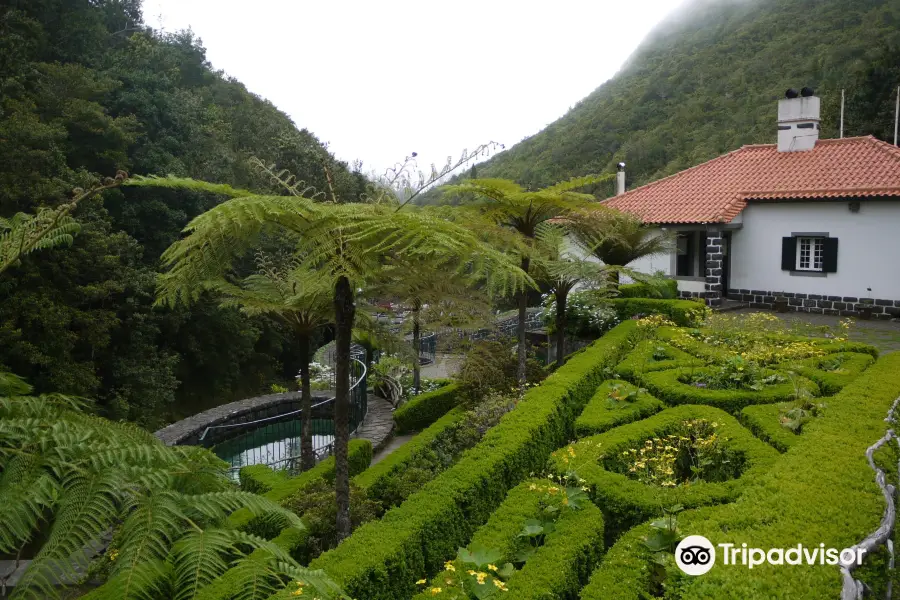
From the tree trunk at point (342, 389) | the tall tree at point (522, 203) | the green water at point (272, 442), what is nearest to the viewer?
the tree trunk at point (342, 389)

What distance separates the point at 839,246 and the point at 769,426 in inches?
456

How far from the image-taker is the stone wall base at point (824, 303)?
51.5ft

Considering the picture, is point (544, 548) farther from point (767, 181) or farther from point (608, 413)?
point (767, 181)

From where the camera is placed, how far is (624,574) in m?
4.45

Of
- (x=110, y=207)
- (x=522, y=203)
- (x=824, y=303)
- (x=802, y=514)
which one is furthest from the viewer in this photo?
Answer: (x=110, y=207)

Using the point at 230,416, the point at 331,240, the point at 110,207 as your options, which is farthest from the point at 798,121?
the point at 110,207

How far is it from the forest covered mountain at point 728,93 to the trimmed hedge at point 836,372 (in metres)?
22.2

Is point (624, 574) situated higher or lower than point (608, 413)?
lower

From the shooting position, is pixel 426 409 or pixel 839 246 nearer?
pixel 426 409

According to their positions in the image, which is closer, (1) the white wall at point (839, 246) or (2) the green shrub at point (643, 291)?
(2) the green shrub at point (643, 291)

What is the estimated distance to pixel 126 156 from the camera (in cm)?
2055

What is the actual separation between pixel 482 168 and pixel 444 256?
44.7 metres

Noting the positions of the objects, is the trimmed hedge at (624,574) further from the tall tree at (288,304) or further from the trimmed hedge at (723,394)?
the trimmed hedge at (723,394)

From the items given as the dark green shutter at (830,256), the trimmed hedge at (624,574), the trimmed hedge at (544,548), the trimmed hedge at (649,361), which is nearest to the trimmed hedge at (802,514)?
the trimmed hedge at (624,574)
